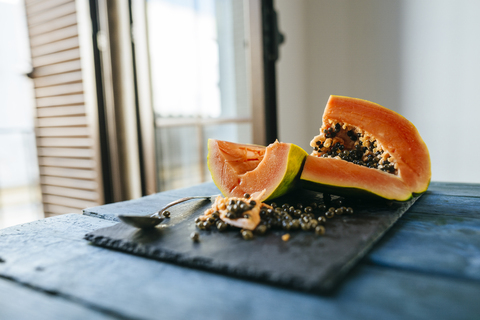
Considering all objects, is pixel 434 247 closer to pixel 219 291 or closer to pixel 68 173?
pixel 219 291

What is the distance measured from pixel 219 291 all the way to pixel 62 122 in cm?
239

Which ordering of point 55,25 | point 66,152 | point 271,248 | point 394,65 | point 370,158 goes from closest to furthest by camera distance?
point 271,248, point 370,158, point 55,25, point 66,152, point 394,65

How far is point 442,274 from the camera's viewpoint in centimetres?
48

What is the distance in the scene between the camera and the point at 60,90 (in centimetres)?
240

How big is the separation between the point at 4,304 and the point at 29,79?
8.31 ft

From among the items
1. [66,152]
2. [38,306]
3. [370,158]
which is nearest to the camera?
[38,306]

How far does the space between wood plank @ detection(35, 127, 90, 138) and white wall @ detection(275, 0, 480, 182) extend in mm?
1571

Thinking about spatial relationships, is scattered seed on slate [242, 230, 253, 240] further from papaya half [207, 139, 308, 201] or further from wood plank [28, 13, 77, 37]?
wood plank [28, 13, 77, 37]

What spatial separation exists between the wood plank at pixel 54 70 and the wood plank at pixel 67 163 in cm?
55

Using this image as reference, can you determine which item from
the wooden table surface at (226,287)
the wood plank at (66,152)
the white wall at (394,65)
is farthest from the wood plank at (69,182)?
the wooden table surface at (226,287)

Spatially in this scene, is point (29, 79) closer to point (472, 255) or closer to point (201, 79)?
point (201, 79)

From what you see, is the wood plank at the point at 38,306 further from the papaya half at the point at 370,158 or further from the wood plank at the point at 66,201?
the wood plank at the point at 66,201

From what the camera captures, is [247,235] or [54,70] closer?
[247,235]

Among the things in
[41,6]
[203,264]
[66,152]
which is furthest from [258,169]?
[41,6]
